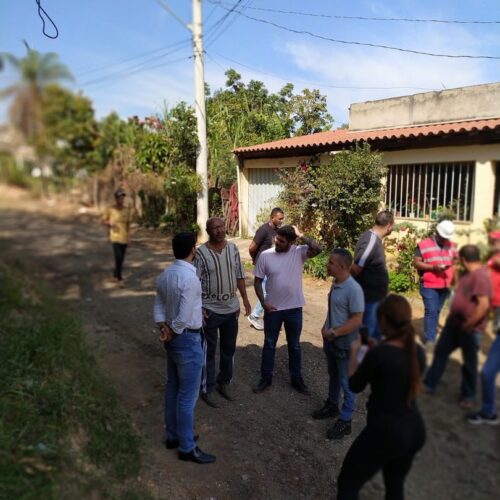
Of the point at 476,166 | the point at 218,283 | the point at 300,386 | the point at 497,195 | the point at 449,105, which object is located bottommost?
the point at 300,386

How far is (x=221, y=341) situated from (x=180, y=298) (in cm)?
100

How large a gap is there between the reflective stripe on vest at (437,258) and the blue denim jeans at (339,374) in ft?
2.98

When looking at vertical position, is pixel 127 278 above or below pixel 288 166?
below

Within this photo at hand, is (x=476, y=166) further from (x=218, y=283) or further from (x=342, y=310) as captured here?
(x=218, y=283)

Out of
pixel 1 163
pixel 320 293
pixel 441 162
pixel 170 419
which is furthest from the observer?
pixel 320 293

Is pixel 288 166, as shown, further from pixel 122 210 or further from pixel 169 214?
pixel 169 214

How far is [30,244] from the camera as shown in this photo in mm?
2004

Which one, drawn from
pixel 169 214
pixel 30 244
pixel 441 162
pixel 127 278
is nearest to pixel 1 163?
pixel 30 244

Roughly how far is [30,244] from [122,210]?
4802 mm

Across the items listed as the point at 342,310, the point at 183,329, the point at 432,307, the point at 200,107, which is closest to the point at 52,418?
the point at 183,329

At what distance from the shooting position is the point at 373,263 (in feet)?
6.24

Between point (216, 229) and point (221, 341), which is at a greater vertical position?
point (216, 229)

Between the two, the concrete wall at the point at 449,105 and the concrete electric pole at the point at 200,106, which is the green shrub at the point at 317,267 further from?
the concrete electric pole at the point at 200,106

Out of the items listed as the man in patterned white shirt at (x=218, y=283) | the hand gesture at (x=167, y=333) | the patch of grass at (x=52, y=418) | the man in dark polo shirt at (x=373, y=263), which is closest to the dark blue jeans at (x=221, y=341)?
the man in patterned white shirt at (x=218, y=283)
